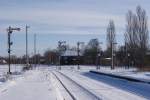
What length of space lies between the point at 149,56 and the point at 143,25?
12.1 metres

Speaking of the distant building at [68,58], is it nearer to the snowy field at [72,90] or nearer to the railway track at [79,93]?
the snowy field at [72,90]

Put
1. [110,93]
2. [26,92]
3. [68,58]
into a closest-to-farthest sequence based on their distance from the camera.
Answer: [26,92] < [110,93] < [68,58]

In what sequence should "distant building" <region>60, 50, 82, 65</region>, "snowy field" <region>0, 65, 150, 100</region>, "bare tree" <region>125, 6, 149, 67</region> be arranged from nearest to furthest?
"snowy field" <region>0, 65, 150, 100</region>, "bare tree" <region>125, 6, 149, 67</region>, "distant building" <region>60, 50, 82, 65</region>

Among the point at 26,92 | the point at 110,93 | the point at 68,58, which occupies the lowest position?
the point at 110,93

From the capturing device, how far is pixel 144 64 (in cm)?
8556

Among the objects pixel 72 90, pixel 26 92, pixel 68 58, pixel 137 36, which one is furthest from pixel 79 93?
pixel 68 58

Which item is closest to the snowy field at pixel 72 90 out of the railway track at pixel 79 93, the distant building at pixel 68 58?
the railway track at pixel 79 93

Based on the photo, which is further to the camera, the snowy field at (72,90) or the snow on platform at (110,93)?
the snow on platform at (110,93)

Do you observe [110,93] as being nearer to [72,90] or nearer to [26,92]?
[72,90]

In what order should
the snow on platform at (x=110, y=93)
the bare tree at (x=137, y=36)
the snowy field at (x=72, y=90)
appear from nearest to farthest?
the snowy field at (x=72, y=90) → the snow on platform at (x=110, y=93) → the bare tree at (x=137, y=36)

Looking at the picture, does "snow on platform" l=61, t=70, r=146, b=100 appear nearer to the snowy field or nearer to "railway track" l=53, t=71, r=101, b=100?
the snowy field

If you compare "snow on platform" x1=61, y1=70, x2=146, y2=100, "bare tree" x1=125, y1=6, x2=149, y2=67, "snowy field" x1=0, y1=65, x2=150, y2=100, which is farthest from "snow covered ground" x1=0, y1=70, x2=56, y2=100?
"bare tree" x1=125, y1=6, x2=149, y2=67

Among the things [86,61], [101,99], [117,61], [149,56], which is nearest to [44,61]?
[86,61]

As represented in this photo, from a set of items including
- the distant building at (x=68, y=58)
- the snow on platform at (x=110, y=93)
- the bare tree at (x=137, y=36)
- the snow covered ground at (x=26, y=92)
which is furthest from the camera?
the distant building at (x=68, y=58)
